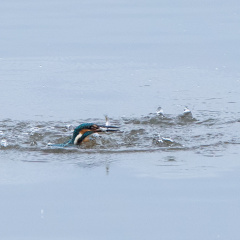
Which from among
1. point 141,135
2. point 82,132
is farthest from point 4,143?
point 141,135

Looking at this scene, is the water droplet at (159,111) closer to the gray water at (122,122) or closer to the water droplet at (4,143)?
the gray water at (122,122)

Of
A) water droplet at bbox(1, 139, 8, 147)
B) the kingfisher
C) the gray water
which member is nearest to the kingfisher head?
the kingfisher

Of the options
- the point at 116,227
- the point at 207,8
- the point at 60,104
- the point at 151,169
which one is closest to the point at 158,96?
the point at 60,104

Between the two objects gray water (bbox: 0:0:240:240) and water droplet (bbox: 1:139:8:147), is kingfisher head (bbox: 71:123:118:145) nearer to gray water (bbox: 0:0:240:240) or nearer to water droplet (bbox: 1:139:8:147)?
gray water (bbox: 0:0:240:240)

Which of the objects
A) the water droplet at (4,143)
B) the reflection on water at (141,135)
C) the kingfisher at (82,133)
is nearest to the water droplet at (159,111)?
the reflection on water at (141,135)

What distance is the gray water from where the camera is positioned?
5.96 meters

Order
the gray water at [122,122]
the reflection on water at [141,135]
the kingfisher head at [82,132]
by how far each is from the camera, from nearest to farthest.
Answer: the gray water at [122,122] → the reflection on water at [141,135] → the kingfisher head at [82,132]

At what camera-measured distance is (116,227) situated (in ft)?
18.8

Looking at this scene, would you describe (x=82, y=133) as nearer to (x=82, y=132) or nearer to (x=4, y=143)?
(x=82, y=132)

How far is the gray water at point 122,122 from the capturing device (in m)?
5.96

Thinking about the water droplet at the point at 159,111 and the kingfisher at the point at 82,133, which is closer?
the kingfisher at the point at 82,133

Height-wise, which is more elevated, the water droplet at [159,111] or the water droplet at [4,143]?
the water droplet at [159,111]

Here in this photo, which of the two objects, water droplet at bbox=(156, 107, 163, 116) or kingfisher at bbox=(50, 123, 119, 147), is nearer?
kingfisher at bbox=(50, 123, 119, 147)

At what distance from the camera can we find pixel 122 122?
9.48 m
